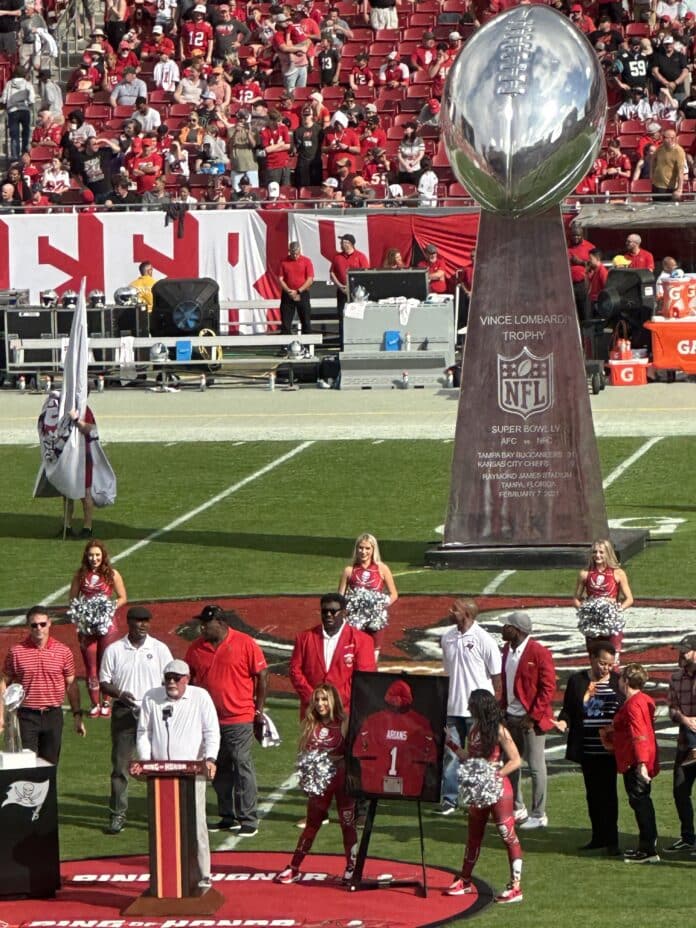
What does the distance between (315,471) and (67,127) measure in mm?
14939

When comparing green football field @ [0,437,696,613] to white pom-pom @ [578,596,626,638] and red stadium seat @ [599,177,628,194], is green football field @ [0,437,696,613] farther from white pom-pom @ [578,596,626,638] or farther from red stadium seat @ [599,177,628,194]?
red stadium seat @ [599,177,628,194]

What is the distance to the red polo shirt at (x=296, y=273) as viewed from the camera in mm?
35406

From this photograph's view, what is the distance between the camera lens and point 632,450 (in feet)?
95.4

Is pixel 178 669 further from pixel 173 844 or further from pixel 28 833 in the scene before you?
pixel 28 833

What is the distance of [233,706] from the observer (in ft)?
47.0

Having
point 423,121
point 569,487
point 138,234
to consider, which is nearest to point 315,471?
point 569,487

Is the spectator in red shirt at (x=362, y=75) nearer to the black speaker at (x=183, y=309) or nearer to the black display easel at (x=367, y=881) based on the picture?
the black speaker at (x=183, y=309)

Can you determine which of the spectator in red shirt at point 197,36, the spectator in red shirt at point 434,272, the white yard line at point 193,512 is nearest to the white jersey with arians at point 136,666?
the white yard line at point 193,512

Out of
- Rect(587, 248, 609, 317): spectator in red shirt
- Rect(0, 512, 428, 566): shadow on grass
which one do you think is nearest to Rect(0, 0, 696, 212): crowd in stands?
Rect(587, 248, 609, 317): spectator in red shirt

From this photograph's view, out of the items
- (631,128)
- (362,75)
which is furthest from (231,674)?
(362,75)

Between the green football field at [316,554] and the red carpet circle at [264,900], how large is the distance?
310mm

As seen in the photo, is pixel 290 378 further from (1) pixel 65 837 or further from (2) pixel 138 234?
(1) pixel 65 837

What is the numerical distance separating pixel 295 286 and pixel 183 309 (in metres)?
1.73

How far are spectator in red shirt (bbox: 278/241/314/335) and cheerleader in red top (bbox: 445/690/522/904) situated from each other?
22927 millimetres
